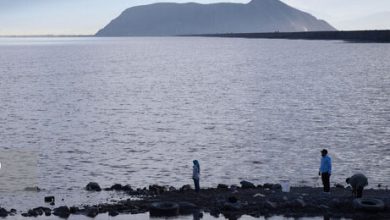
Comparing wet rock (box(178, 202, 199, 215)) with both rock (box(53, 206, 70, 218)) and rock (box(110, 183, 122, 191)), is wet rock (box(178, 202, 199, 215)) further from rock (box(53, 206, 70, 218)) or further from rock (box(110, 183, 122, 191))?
rock (box(110, 183, 122, 191))

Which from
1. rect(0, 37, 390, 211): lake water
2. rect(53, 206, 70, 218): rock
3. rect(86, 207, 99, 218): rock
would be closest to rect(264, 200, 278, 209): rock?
rect(86, 207, 99, 218): rock

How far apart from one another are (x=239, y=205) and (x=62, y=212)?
7248 millimetres

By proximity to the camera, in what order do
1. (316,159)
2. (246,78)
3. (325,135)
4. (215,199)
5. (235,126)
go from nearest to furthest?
1. (215,199)
2. (316,159)
3. (325,135)
4. (235,126)
5. (246,78)

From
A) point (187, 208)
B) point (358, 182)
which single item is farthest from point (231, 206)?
point (358, 182)

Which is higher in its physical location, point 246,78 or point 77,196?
point 246,78

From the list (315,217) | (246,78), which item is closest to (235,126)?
(315,217)

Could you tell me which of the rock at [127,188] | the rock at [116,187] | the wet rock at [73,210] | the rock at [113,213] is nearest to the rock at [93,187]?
the rock at [116,187]

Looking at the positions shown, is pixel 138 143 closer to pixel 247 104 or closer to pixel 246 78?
pixel 247 104

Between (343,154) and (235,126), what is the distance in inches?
635

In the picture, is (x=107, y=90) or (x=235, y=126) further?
(x=107, y=90)

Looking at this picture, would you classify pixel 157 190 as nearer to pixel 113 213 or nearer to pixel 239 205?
pixel 113 213

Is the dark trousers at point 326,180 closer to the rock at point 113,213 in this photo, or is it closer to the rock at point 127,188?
the rock at point 113,213

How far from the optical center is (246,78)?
12300 cm

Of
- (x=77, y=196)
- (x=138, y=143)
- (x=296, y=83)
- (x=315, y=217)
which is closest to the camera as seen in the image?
(x=315, y=217)
